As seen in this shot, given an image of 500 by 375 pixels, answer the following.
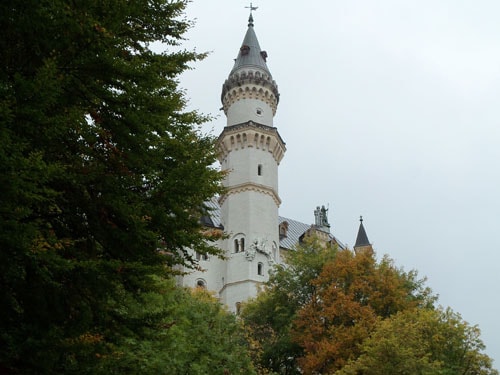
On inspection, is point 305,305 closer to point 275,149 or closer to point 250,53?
point 275,149

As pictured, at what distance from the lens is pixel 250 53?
200 feet

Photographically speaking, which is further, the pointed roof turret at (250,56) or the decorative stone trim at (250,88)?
the pointed roof turret at (250,56)

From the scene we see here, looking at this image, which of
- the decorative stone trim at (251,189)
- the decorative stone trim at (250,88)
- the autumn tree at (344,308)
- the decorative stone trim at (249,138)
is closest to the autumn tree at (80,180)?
the autumn tree at (344,308)

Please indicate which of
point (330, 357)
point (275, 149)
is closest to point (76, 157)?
point (330, 357)

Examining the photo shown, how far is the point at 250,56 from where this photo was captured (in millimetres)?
60531

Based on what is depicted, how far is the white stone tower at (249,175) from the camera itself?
52.1 meters

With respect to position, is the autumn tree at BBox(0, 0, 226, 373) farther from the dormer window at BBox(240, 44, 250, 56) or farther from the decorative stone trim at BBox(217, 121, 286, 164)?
the dormer window at BBox(240, 44, 250, 56)

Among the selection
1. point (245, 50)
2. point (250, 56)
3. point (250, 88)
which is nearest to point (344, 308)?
point (250, 88)

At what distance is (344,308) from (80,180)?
24183 mm

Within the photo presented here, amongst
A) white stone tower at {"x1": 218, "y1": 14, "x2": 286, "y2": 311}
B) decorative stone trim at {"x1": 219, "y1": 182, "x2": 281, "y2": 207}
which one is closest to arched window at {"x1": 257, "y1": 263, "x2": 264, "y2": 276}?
white stone tower at {"x1": 218, "y1": 14, "x2": 286, "y2": 311}

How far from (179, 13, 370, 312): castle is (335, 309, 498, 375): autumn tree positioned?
2004 centimetres

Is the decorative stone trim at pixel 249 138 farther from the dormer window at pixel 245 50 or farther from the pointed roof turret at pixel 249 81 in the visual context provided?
the dormer window at pixel 245 50

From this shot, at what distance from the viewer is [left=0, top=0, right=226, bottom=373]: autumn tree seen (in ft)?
28.1

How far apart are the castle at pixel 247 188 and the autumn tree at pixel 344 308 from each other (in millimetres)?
15556
